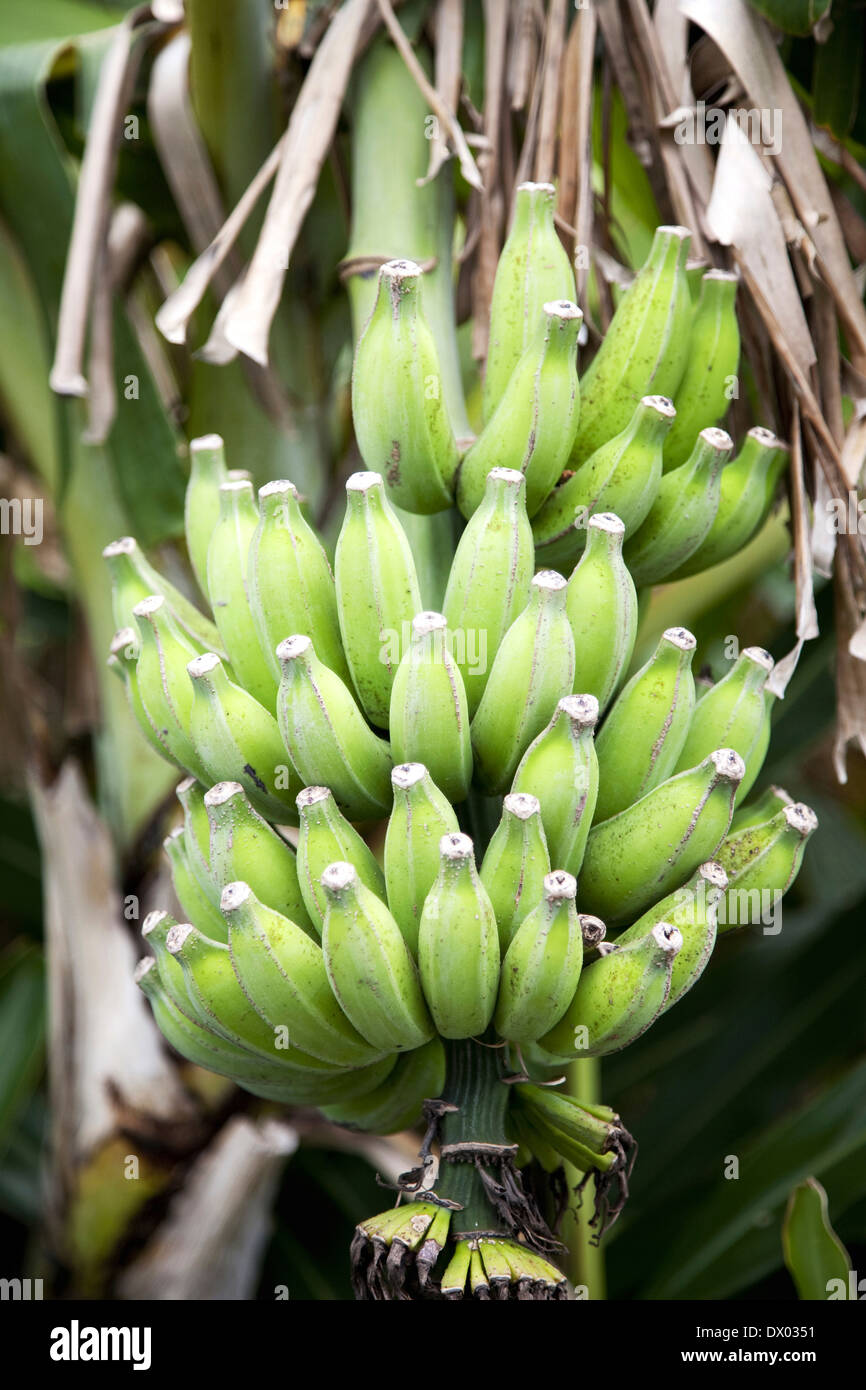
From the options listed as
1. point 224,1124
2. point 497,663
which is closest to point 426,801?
point 497,663

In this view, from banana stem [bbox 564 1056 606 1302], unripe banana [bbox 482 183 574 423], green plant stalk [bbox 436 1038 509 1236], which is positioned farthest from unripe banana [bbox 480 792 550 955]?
banana stem [bbox 564 1056 606 1302]

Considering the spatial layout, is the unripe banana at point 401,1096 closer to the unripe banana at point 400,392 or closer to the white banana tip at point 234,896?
the white banana tip at point 234,896

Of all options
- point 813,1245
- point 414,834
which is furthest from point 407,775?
point 813,1245

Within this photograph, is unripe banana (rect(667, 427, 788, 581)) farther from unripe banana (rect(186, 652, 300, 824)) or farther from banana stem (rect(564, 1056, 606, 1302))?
banana stem (rect(564, 1056, 606, 1302))

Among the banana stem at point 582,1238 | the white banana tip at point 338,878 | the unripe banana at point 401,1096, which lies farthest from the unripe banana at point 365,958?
the banana stem at point 582,1238

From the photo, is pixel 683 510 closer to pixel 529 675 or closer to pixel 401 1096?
pixel 529 675
